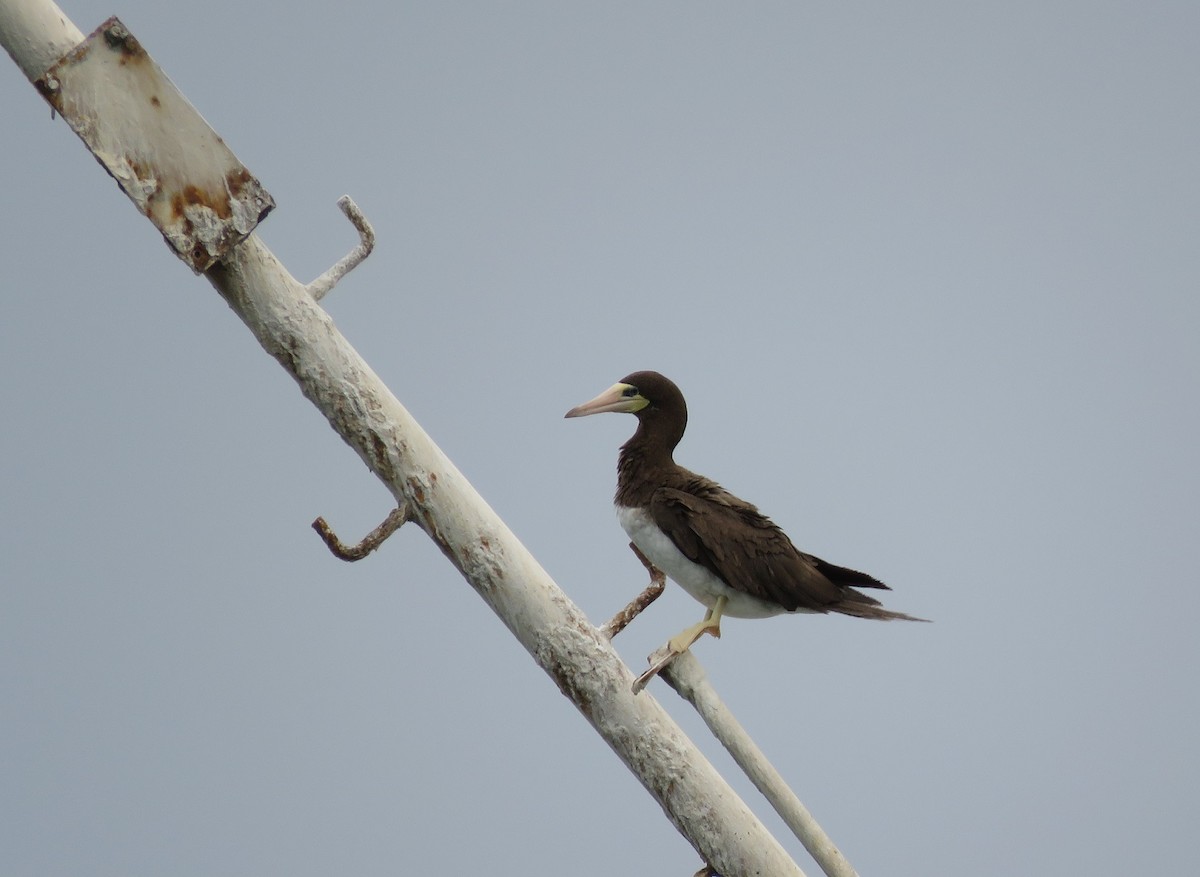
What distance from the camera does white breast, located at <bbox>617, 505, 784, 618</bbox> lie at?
11.2ft

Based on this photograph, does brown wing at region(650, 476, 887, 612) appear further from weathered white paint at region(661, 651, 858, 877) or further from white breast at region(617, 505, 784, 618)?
weathered white paint at region(661, 651, 858, 877)

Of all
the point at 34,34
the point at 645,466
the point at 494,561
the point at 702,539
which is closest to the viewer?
the point at 34,34

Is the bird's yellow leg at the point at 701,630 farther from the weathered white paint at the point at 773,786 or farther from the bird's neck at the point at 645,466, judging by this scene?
the bird's neck at the point at 645,466

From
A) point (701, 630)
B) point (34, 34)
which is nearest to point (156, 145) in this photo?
point (34, 34)

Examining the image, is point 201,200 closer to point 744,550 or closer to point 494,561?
point 494,561

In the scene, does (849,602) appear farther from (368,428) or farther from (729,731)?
(368,428)

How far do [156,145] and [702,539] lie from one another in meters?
1.55

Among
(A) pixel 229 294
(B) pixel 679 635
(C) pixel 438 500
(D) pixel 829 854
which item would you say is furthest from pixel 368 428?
(D) pixel 829 854

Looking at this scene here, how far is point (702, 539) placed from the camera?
132 inches

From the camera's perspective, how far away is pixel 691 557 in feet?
11.1

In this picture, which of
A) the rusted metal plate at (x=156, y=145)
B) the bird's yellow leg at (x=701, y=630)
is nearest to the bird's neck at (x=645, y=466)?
the bird's yellow leg at (x=701, y=630)

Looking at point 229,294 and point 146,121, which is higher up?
point 146,121

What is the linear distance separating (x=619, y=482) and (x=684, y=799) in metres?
0.81

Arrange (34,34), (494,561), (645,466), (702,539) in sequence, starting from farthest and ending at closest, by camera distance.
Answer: (645,466) → (702,539) → (494,561) → (34,34)
